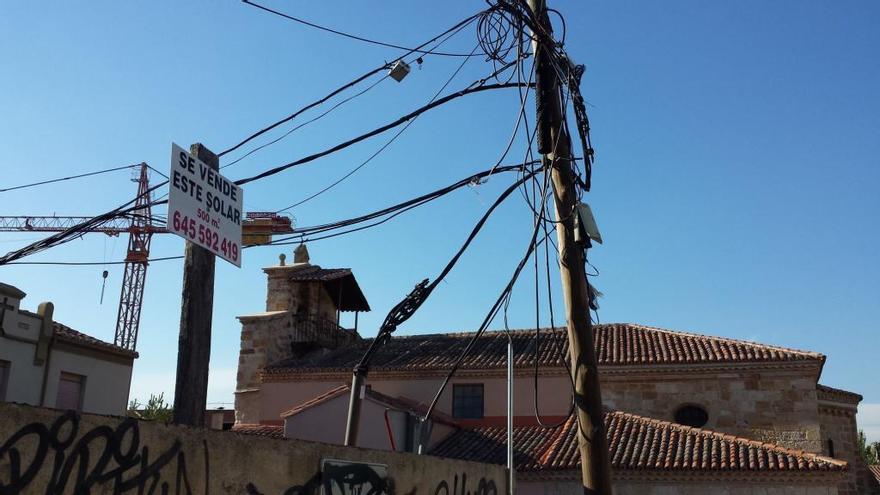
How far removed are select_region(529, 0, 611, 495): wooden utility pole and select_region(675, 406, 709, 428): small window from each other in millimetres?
16086

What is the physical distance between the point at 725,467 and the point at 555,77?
491 inches

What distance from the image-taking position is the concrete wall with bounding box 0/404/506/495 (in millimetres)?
3715

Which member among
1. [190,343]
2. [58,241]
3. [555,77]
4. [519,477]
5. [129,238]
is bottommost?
[519,477]

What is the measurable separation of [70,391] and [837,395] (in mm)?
23514

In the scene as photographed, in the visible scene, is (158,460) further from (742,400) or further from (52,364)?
(742,400)

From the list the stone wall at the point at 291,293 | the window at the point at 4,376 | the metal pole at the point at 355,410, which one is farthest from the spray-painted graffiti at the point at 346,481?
the stone wall at the point at 291,293

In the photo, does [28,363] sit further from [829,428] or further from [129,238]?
[129,238]

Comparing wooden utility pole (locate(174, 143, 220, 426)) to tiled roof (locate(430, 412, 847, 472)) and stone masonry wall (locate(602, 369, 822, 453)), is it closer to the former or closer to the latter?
tiled roof (locate(430, 412, 847, 472))

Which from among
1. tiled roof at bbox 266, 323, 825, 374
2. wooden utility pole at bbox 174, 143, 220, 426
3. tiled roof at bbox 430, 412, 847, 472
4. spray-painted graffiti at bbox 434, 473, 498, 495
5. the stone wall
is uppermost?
the stone wall

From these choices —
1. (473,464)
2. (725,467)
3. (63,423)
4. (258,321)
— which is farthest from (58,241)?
(258,321)

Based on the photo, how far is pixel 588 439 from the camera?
294 inches

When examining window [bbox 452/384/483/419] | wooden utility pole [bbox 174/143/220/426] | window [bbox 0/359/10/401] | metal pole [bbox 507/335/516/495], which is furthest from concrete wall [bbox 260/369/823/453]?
wooden utility pole [bbox 174/143/220/426]

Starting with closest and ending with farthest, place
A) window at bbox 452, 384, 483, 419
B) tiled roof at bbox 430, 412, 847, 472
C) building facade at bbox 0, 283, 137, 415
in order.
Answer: tiled roof at bbox 430, 412, 847, 472
building facade at bbox 0, 283, 137, 415
window at bbox 452, 384, 483, 419

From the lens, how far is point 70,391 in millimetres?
20547
